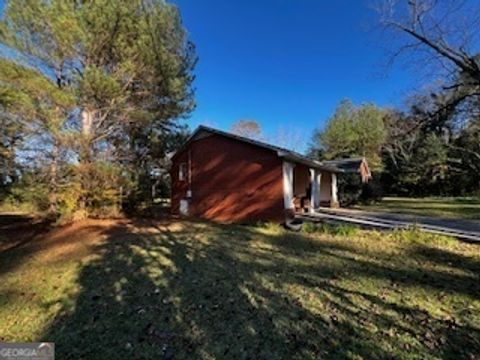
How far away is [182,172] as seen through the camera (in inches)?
689

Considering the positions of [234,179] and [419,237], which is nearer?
[419,237]

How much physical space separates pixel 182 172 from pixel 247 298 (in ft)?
41.3

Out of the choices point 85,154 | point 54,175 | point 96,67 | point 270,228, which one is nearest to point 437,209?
point 270,228

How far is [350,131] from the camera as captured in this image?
1497 inches

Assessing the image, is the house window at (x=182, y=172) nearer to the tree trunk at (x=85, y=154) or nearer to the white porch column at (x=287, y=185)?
the tree trunk at (x=85, y=154)

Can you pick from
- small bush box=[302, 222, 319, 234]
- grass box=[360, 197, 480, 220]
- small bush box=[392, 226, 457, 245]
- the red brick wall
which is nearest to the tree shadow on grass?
small bush box=[392, 226, 457, 245]

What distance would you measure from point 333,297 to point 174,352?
284cm

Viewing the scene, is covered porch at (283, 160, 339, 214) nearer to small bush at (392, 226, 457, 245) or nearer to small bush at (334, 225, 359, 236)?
small bush at (334, 225, 359, 236)

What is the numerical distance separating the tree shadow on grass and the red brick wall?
5.86 meters

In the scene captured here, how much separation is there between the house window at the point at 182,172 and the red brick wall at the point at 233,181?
27cm

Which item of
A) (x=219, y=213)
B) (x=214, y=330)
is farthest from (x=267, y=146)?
(x=214, y=330)

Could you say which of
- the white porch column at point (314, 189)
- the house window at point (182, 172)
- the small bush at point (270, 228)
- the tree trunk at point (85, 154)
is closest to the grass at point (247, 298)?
the small bush at point (270, 228)

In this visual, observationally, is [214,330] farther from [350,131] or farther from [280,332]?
[350,131]

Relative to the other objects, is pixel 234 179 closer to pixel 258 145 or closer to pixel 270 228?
pixel 258 145
